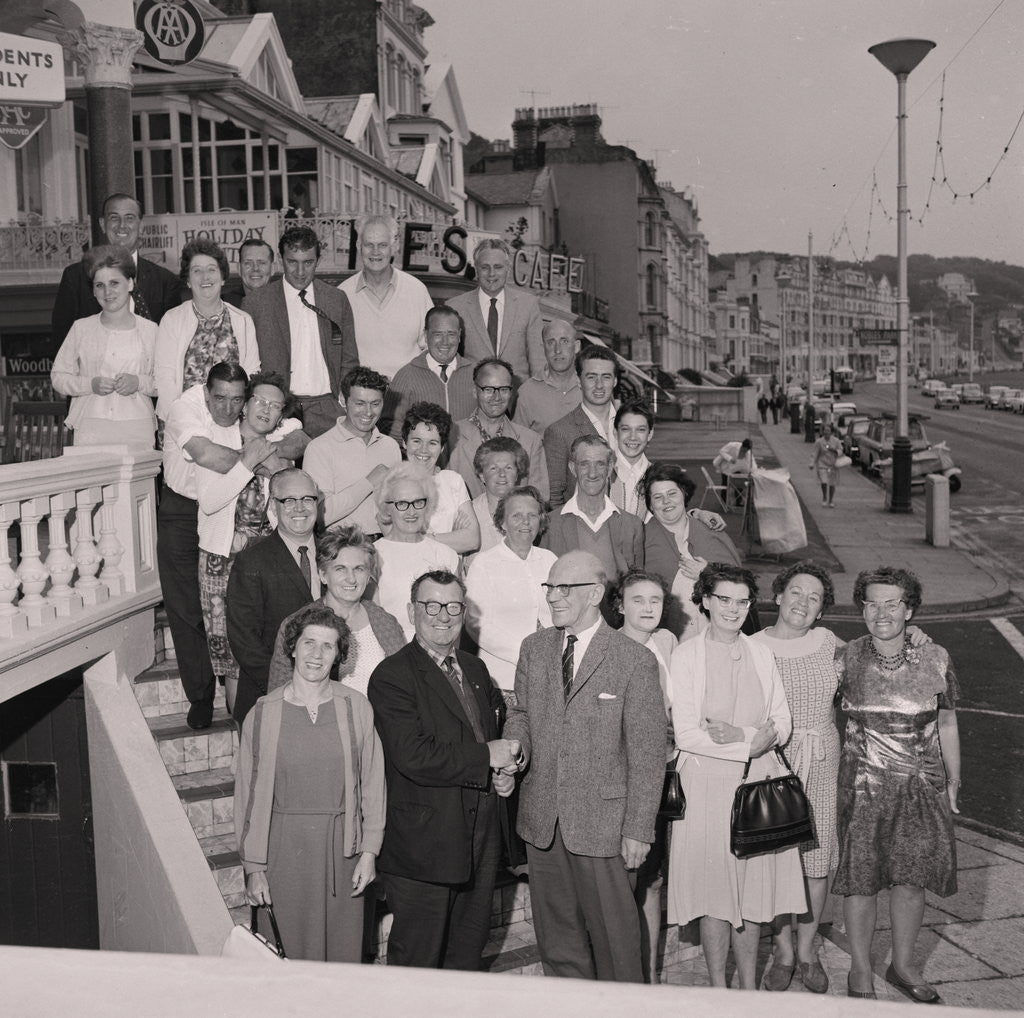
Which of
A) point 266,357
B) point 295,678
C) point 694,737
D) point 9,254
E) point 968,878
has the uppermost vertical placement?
point 9,254

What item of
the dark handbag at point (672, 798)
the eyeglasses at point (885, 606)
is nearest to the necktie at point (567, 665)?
the dark handbag at point (672, 798)

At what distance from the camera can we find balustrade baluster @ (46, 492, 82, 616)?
5551 mm

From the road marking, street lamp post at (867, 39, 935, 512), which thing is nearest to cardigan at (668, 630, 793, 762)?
street lamp post at (867, 39, 935, 512)

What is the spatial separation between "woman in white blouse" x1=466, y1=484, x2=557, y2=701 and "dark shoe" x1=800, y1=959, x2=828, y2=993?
5.53 feet

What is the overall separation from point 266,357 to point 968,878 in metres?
4.76

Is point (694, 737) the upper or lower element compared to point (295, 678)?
lower

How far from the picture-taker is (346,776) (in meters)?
4.30

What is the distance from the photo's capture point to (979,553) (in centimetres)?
1802

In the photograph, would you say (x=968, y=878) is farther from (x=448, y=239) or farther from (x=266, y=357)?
(x=448, y=239)

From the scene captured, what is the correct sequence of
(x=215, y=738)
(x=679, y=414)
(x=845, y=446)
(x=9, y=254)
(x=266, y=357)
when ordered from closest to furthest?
(x=215, y=738), (x=266, y=357), (x=9, y=254), (x=845, y=446), (x=679, y=414)

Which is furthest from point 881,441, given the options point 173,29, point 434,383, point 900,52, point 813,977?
point 813,977

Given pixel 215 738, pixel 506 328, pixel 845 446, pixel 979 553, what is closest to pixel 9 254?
pixel 506 328

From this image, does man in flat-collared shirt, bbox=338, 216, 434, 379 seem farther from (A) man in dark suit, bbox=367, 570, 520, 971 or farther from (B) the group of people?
(A) man in dark suit, bbox=367, 570, 520, 971

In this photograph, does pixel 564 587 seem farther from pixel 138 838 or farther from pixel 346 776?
pixel 138 838
